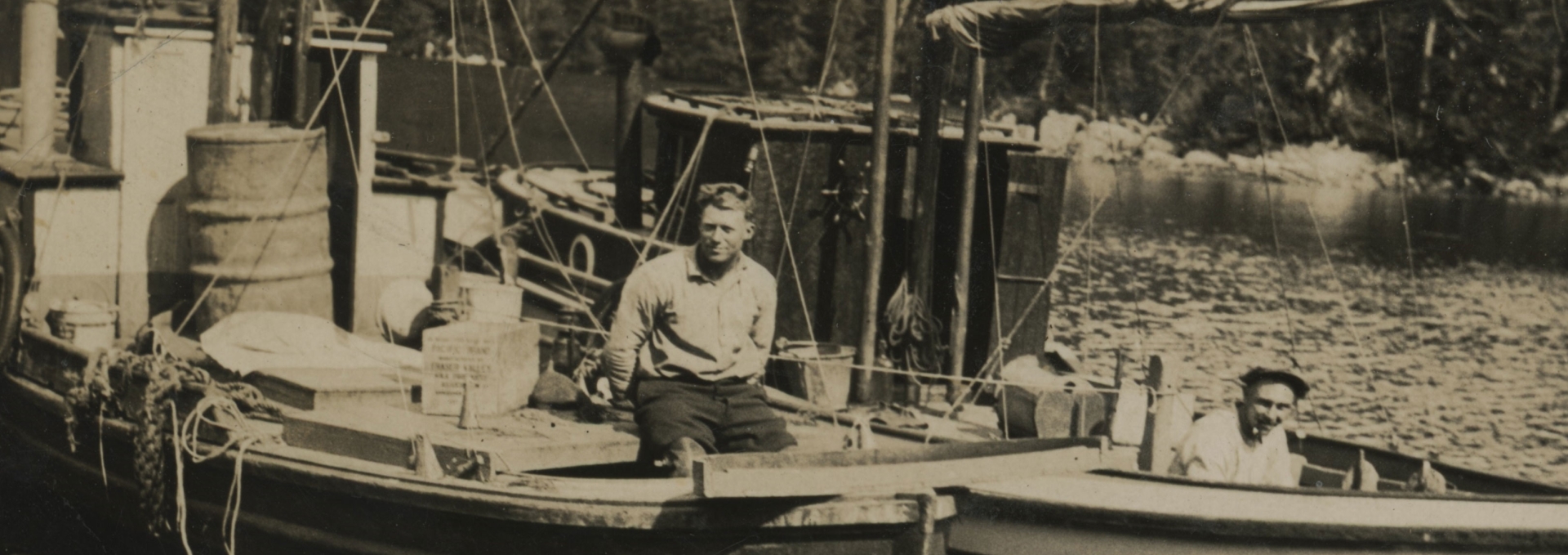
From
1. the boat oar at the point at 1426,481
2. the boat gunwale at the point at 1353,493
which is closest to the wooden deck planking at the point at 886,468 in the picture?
the boat gunwale at the point at 1353,493

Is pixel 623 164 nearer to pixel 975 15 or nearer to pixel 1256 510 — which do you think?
pixel 975 15

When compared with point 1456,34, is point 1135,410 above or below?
below

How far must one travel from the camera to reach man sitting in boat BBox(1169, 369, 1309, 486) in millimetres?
6391

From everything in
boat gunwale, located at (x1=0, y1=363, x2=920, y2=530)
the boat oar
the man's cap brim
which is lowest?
boat gunwale, located at (x1=0, y1=363, x2=920, y2=530)

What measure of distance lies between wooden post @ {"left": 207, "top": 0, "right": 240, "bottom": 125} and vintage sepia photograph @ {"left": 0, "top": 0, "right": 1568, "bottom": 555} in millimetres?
24

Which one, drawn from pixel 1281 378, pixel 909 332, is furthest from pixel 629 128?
pixel 1281 378

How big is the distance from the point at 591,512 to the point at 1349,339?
49.1 feet

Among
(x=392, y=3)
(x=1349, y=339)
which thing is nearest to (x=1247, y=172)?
(x=1349, y=339)

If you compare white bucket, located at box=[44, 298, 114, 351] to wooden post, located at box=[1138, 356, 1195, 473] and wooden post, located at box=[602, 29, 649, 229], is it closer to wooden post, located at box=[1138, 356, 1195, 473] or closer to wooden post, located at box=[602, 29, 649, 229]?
wooden post, located at box=[602, 29, 649, 229]

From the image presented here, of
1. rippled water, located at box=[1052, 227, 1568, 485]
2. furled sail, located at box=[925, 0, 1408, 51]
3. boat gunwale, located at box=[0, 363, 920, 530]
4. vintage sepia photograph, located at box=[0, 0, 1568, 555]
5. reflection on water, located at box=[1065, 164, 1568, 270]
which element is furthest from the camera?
reflection on water, located at box=[1065, 164, 1568, 270]

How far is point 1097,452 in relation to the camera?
20.3 feet

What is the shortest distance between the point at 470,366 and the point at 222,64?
304 centimetres

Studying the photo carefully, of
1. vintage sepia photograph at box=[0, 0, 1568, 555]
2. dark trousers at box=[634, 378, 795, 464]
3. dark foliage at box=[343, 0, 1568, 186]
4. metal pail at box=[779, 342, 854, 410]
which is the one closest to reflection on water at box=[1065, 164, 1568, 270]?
dark foliage at box=[343, 0, 1568, 186]

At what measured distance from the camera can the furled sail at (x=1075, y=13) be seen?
6.75 m
